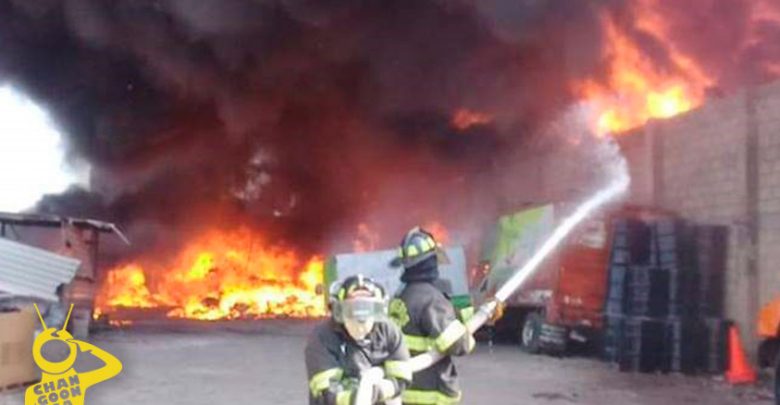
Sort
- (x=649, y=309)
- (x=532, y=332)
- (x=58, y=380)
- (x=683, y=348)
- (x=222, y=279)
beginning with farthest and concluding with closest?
(x=222, y=279), (x=532, y=332), (x=649, y=309), (x=683, y=348), (x=58, y=380)

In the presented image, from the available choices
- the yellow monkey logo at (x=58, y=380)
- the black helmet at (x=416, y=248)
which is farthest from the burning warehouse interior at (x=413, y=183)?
the yellow monkey logo at (x=58, y=380)

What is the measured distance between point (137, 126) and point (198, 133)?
168 cm

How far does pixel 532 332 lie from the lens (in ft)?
48.2

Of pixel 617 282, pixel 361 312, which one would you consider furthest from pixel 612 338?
pixel 361 312

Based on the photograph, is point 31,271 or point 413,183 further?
point 413,183

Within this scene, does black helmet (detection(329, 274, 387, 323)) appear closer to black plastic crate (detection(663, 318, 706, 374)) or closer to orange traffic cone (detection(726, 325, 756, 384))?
orange traffic cone (detection(726, 325, 756, 384))

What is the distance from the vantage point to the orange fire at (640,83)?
17156 mm

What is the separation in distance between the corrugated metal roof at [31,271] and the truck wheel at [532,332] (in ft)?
20.8

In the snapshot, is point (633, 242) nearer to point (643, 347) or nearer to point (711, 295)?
point (711, 295)

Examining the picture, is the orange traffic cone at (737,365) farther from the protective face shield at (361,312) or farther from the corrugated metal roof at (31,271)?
the protective face shield at (361,312)

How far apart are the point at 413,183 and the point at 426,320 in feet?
62.9

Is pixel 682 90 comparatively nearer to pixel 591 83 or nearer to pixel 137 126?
pixel 591 83

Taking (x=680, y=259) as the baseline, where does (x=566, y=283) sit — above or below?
below

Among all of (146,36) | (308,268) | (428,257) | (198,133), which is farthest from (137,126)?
(428,257)
